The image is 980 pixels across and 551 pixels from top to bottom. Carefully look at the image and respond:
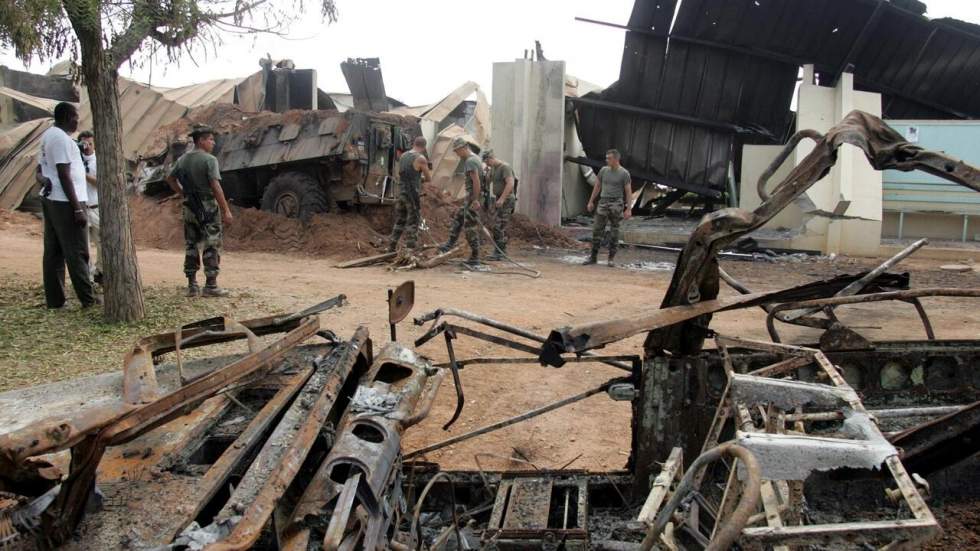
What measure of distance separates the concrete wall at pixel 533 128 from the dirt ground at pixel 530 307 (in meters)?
2.04

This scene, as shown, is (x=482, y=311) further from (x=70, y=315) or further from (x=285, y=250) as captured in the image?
(x=285, y=250)

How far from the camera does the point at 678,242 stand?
14258 mm

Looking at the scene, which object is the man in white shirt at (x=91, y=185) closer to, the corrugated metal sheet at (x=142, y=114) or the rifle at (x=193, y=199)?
the rifle at (x=193, y=199)

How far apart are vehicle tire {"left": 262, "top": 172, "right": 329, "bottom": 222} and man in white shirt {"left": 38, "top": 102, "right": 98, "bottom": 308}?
6.23 metres

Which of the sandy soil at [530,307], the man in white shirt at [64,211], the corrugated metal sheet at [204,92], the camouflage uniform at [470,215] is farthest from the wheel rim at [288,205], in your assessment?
the corrugated metal sheet at [204,92]

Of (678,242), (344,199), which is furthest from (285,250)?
(678,242)

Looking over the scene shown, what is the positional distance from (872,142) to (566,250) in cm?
1150

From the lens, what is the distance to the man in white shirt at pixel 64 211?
22.3 ft

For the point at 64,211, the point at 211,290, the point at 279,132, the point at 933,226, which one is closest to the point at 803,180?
the point at 64,211

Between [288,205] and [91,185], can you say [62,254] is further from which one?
[288,205]

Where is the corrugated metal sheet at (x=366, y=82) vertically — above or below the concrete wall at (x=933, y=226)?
above

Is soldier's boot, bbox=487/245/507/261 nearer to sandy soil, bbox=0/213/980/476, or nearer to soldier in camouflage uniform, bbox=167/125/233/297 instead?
sandy soil, bbox=0/213/980/476

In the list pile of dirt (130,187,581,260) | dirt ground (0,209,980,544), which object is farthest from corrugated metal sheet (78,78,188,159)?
dirt ground (0,209,980,544)

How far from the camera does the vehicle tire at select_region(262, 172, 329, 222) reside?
13398 mm
